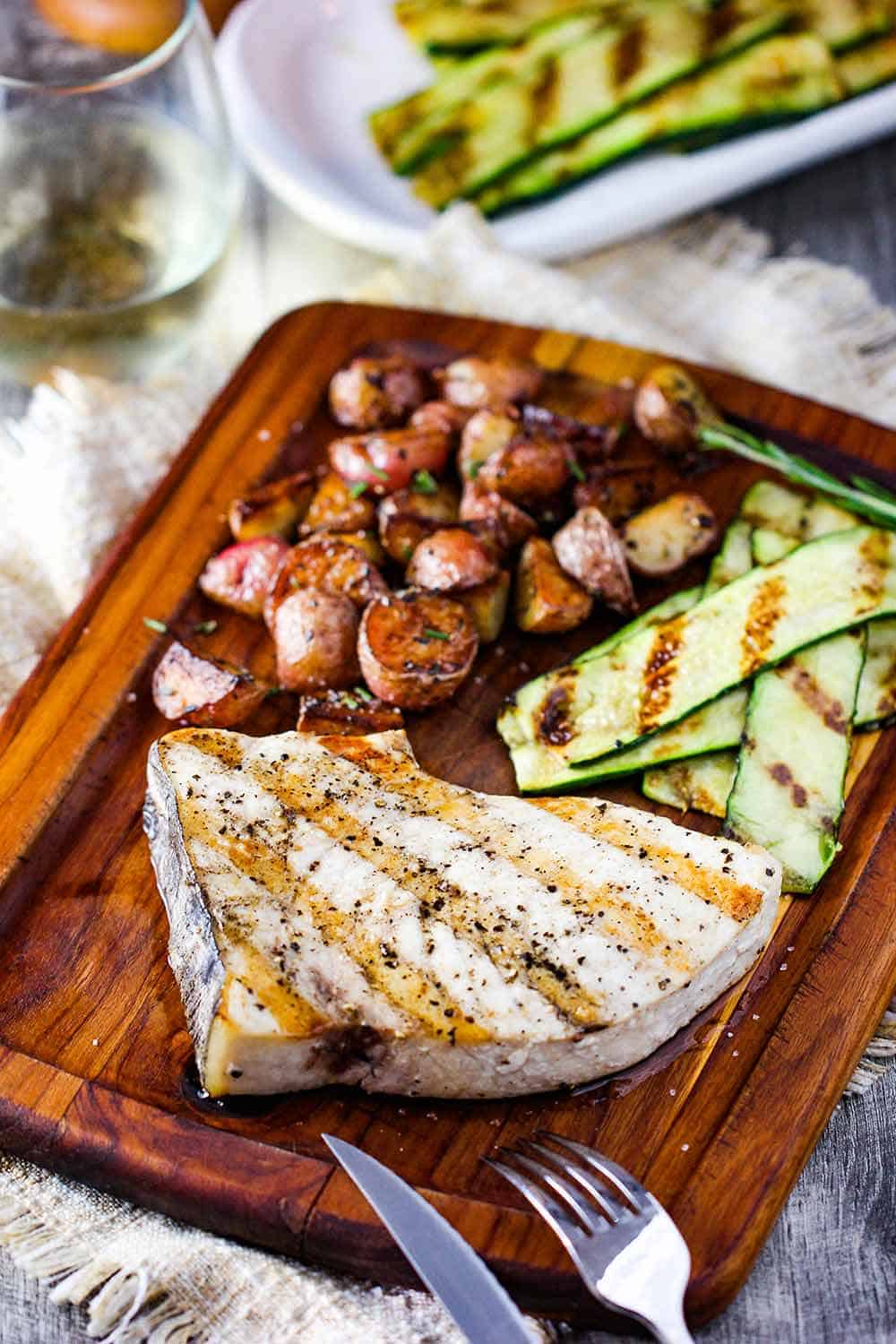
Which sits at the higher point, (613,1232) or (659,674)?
(659,674)

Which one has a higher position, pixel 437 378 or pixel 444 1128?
pixel 437 378

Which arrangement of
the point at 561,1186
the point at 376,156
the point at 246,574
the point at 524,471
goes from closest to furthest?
the point at 561,1186, the point at 246,574, the point at 524,471, the point at 376,156

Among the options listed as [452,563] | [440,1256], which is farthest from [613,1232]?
[452,563]

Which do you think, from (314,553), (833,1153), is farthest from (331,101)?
(833,1153)

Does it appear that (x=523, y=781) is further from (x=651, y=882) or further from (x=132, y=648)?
(x=132, y=648)

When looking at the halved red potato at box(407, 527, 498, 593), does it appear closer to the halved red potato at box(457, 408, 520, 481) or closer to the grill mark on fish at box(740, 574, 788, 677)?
the halved red potato at box(457, 408, 520, 481)

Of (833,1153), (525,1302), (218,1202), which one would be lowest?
(833,1153)

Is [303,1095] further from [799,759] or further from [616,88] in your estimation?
[616,88]

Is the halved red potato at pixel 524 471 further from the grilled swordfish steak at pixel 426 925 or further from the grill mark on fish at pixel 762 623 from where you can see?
the grilled swordfish steak at pixel 426 925
